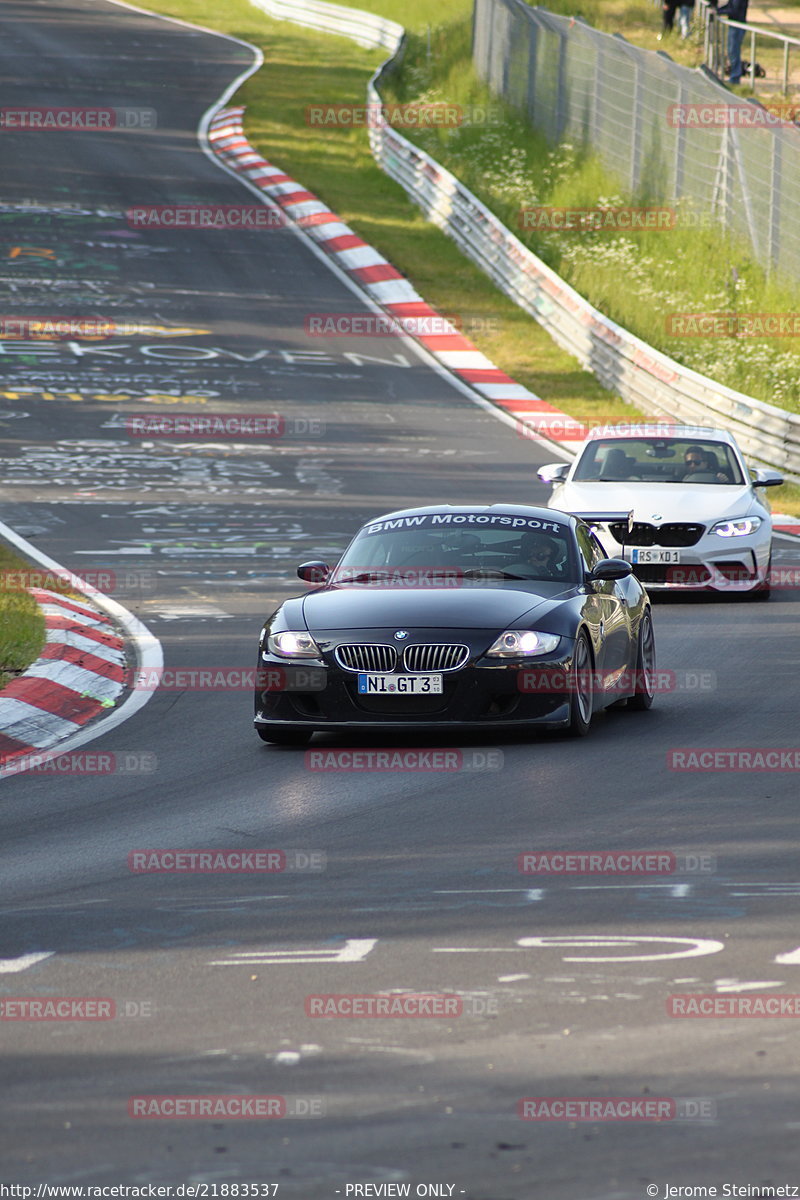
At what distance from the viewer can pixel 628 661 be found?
12477 millimetres

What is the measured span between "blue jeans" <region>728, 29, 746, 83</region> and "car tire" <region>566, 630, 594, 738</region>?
100 ft

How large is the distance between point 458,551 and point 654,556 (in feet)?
19.4

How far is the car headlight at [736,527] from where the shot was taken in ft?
58.4

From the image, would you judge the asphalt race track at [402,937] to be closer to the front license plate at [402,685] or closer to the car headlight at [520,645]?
the front license plate at [402,685]

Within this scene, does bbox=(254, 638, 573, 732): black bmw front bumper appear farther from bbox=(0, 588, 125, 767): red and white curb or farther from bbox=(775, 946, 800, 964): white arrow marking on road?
bbox=(775, 946, 800, 964): white arrow marking on road

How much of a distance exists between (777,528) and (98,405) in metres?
11.1

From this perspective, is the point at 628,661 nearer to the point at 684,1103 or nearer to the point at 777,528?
the point at 684,1103

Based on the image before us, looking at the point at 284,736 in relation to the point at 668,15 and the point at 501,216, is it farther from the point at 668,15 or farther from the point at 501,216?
the point at 668,15

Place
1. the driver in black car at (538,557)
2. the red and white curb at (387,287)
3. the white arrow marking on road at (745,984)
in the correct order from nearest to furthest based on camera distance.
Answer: the white arrow marking on road at (745,984) < the driver in black car at (538,557) < the red and white curb at (387,287)

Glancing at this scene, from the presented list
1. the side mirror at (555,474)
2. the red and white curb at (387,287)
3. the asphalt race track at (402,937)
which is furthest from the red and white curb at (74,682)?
the red and white curb at (387,287)

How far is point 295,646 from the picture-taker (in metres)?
11.2

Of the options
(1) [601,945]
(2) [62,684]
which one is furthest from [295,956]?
(2) [62,684]

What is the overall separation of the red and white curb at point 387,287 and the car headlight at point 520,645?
16635mm

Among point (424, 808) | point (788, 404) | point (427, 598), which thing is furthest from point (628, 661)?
point (788, 404)
